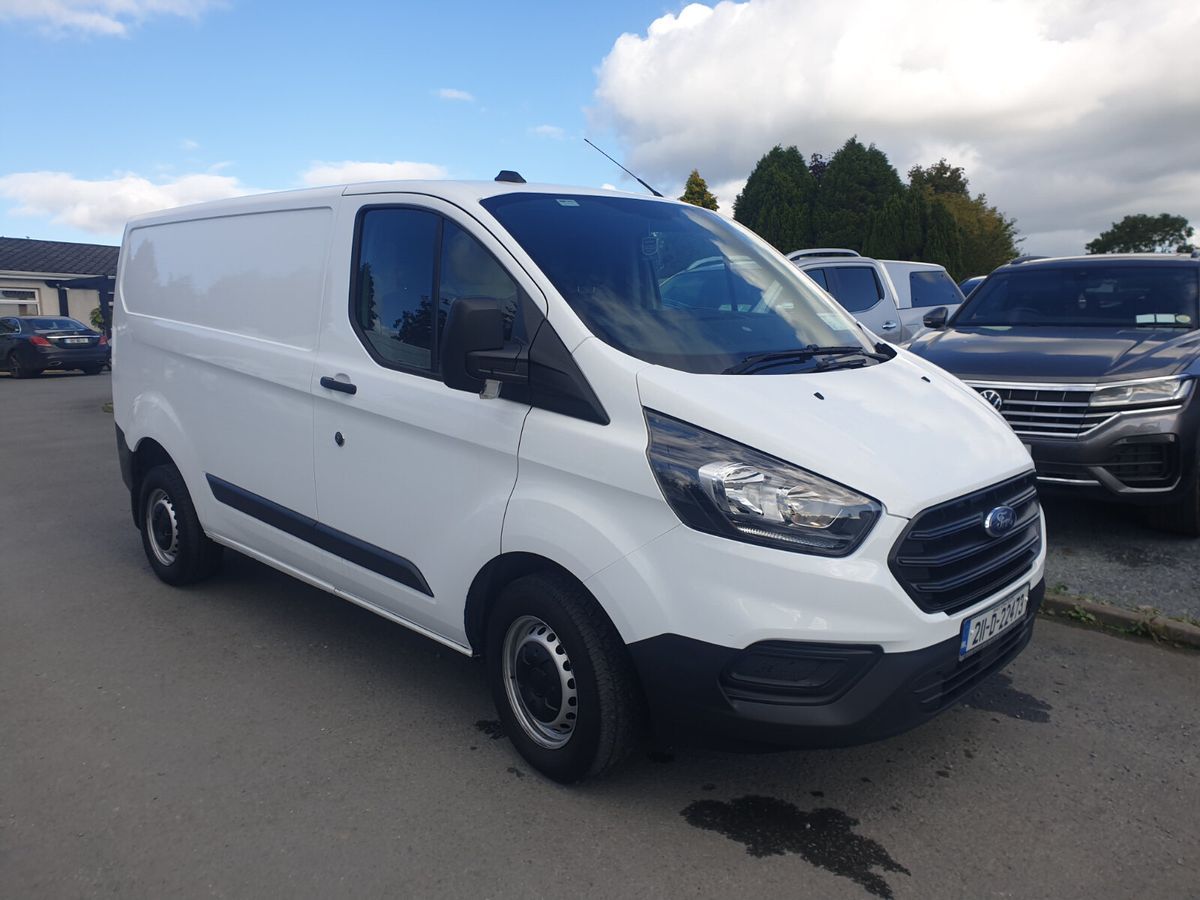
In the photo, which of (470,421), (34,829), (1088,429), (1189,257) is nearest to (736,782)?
(470,421)

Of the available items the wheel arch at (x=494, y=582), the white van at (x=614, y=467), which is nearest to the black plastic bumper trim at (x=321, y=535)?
the white van at (x=614, y=467)

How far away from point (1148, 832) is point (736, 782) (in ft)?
4.15

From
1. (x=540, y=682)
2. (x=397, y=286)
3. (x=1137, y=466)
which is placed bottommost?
(x=540, y=682)

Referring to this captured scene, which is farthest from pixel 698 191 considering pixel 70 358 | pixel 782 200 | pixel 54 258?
pixel 54 258

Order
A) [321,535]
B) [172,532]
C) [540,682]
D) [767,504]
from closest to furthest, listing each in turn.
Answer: [767,504] < [540,682] < [321,535] < [172,532]

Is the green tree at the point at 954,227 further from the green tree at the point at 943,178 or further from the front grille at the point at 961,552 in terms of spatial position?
the front grille at the point at 961,552

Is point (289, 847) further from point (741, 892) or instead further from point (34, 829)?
point (741, 892)

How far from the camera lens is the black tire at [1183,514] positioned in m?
5.50

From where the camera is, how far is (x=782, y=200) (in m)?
38.3

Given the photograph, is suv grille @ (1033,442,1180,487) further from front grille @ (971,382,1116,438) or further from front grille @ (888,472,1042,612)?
front grille @ (888,472,1042,612)

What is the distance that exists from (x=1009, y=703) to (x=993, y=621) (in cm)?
104

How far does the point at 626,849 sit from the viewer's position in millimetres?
2898

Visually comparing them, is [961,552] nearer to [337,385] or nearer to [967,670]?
[967,670]

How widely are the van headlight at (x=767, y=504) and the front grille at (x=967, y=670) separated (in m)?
0.50
